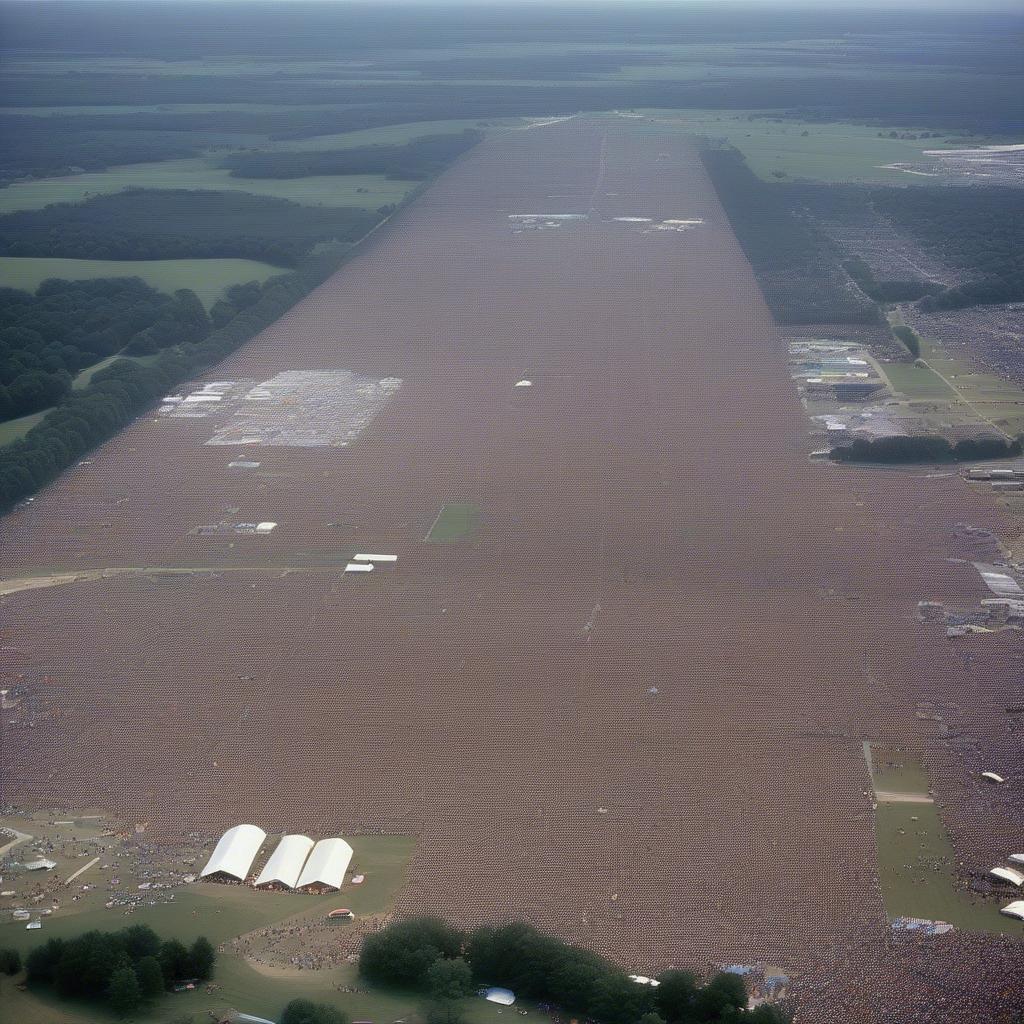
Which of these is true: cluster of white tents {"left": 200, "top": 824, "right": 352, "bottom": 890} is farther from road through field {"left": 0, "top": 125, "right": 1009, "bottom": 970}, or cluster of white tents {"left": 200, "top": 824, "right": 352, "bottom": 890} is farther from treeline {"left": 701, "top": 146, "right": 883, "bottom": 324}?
treeline {"left": 701, "top": 146, "right": 883, "bottom": 324}

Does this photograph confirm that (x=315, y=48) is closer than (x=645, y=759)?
No

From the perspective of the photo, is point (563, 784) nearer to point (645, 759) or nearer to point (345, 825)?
point (645, 759)

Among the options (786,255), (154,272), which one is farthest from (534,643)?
(154,272)

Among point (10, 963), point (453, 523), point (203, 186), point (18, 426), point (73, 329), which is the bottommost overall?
point (10, 963)

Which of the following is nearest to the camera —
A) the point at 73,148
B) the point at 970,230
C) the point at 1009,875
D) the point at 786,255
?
the point at 1009,875

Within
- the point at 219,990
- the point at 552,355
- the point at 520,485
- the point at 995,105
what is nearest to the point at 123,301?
the point at 552,355

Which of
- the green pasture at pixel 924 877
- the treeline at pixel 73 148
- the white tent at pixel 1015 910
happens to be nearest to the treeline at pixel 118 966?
the green pasture at pixel 924 877

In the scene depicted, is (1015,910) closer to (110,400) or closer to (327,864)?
(327,864)

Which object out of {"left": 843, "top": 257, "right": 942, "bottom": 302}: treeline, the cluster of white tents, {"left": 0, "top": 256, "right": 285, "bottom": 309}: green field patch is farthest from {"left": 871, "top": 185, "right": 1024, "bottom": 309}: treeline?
the cluster of white tents
